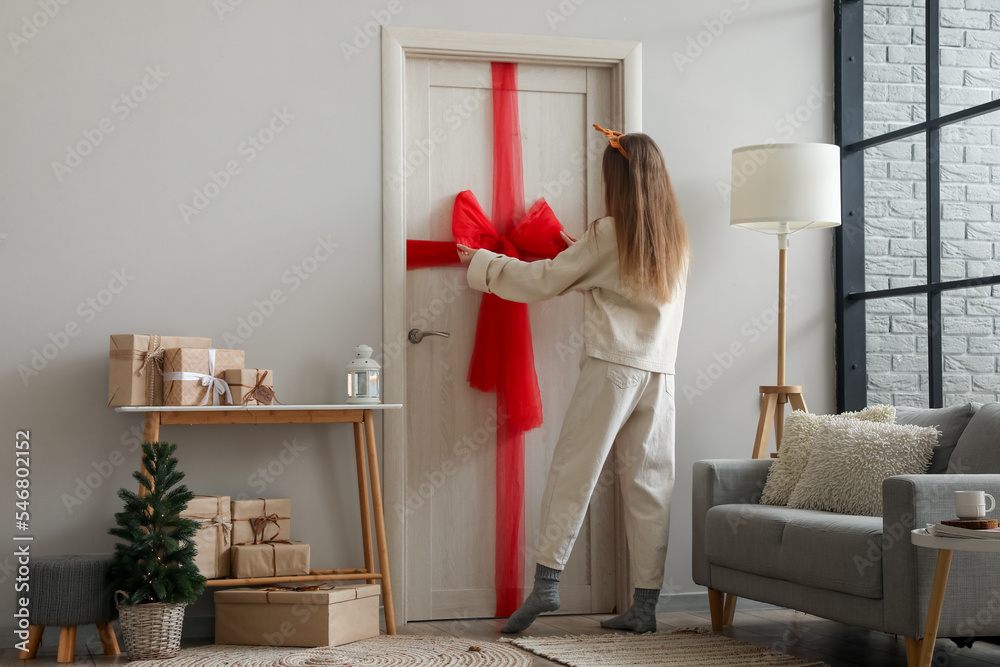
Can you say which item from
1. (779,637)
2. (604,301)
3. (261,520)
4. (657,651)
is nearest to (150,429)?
(261,520)

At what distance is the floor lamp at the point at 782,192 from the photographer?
337 centimetres

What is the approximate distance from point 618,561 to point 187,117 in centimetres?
214

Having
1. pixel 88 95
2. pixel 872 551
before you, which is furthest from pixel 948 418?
pixel 88 95

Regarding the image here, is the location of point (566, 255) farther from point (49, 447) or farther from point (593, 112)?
point (49, 447)

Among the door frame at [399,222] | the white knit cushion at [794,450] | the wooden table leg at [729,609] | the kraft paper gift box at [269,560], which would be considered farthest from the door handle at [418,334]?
the wooden table leg at [729,609]

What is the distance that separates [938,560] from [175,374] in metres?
2.09

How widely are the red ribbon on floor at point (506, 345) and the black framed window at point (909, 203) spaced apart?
4.03 feet

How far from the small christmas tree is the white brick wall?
2.54 metres

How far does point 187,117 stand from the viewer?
10.7ft

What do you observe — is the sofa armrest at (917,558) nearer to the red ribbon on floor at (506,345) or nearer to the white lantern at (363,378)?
the red ribbon on floor at (506,345)

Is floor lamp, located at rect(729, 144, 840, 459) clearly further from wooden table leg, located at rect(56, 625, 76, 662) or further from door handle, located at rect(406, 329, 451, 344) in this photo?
wooden table leg, located at rect(56, 625, 76, 662)

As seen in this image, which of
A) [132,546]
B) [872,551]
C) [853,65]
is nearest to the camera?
[872,551]

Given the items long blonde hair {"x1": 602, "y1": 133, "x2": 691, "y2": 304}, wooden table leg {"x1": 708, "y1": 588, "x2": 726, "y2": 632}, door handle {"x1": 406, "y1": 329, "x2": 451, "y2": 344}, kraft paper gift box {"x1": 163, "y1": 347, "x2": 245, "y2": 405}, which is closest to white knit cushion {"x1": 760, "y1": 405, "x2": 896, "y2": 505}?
wooden table leg {"x1": 708, "y1": 588, "x2": 726, "y2": 632}

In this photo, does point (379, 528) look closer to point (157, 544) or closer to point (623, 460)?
point (157, 544)
